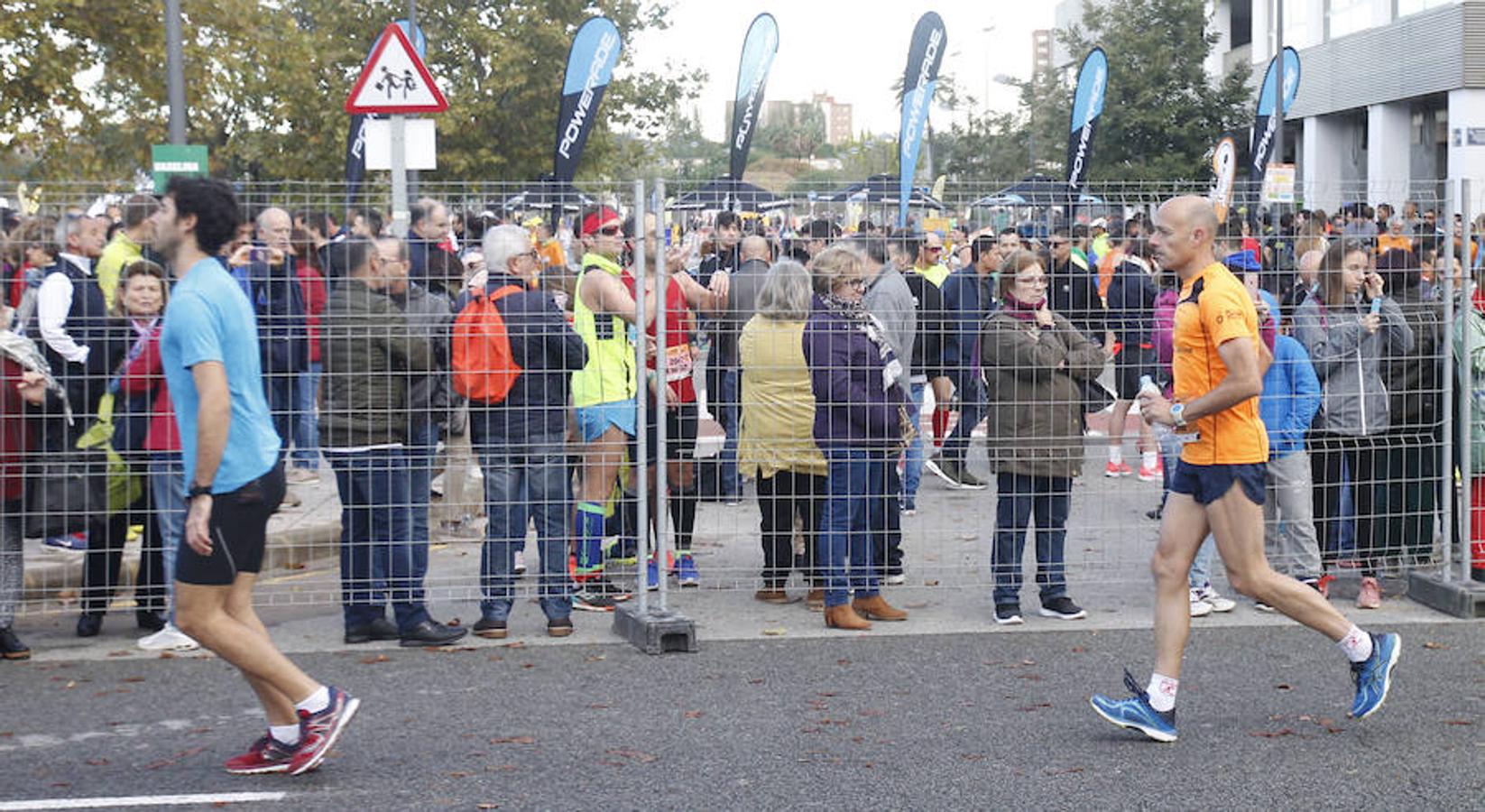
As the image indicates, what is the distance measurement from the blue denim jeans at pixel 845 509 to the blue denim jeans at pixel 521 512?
→ 127cm

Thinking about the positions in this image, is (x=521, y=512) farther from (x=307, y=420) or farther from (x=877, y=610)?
(x=877, y=610)

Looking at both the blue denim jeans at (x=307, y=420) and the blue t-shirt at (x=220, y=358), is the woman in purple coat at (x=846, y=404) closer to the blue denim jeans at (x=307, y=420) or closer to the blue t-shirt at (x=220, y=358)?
the blue denim jeans at (x=307, y=420)

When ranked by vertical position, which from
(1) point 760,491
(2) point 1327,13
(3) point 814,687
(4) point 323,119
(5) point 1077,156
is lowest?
(3) point 814,687

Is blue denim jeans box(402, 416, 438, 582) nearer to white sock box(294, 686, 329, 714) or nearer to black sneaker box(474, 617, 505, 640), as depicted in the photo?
black sneaker box(474, 617, 505, 640)

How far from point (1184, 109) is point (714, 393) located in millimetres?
36223

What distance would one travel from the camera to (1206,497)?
645cm

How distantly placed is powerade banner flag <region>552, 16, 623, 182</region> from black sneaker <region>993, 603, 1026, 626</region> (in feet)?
20.6

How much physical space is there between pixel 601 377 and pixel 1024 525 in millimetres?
2230

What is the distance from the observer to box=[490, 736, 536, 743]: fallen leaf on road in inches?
259

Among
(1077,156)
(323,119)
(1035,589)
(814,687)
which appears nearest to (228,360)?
(814,687)

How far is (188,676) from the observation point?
7.70m

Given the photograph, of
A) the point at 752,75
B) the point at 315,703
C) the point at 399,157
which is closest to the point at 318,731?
the point at 315,703

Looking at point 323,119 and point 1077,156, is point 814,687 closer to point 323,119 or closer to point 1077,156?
point 1077,156

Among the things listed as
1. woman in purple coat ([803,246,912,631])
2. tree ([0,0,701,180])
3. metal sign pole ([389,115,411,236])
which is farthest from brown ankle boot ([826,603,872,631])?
tree ([0,0,701,180])
